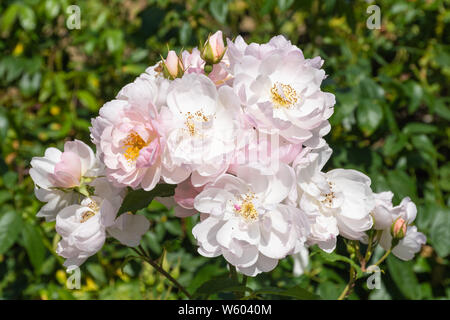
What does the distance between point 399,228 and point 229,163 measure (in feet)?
1.28

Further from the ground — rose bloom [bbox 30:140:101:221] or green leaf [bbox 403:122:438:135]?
rose bloom [bbox 30:140:101:221]

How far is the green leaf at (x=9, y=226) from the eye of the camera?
150 centimetres

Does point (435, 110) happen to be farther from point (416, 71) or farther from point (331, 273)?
point (331, 273)

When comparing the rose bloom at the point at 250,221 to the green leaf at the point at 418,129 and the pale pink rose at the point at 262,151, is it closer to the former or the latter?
the pale pink rose at the point at 262,151

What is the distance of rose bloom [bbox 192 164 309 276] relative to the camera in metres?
0.75

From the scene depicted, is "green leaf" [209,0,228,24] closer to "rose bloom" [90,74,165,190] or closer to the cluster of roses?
the cluster of roses

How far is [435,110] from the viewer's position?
181 cm

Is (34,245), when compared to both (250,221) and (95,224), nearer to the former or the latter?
(95,224)

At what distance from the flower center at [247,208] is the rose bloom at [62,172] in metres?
0.28

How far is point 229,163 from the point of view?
0.76 meters

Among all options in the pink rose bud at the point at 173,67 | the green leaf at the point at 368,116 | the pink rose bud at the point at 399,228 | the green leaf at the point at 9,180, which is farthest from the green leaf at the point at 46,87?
the pink rose bud at the point at 399,228

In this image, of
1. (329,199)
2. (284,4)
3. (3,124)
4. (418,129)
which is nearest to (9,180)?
(3,124)

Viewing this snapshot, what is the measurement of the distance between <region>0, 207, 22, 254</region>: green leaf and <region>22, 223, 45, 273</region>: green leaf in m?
0.03

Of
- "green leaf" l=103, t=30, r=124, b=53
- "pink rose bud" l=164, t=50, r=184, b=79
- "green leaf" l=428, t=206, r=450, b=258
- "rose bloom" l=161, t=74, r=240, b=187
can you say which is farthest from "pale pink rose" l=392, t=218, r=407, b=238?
"green leaf" l=103, t=30, r=124, b=53
